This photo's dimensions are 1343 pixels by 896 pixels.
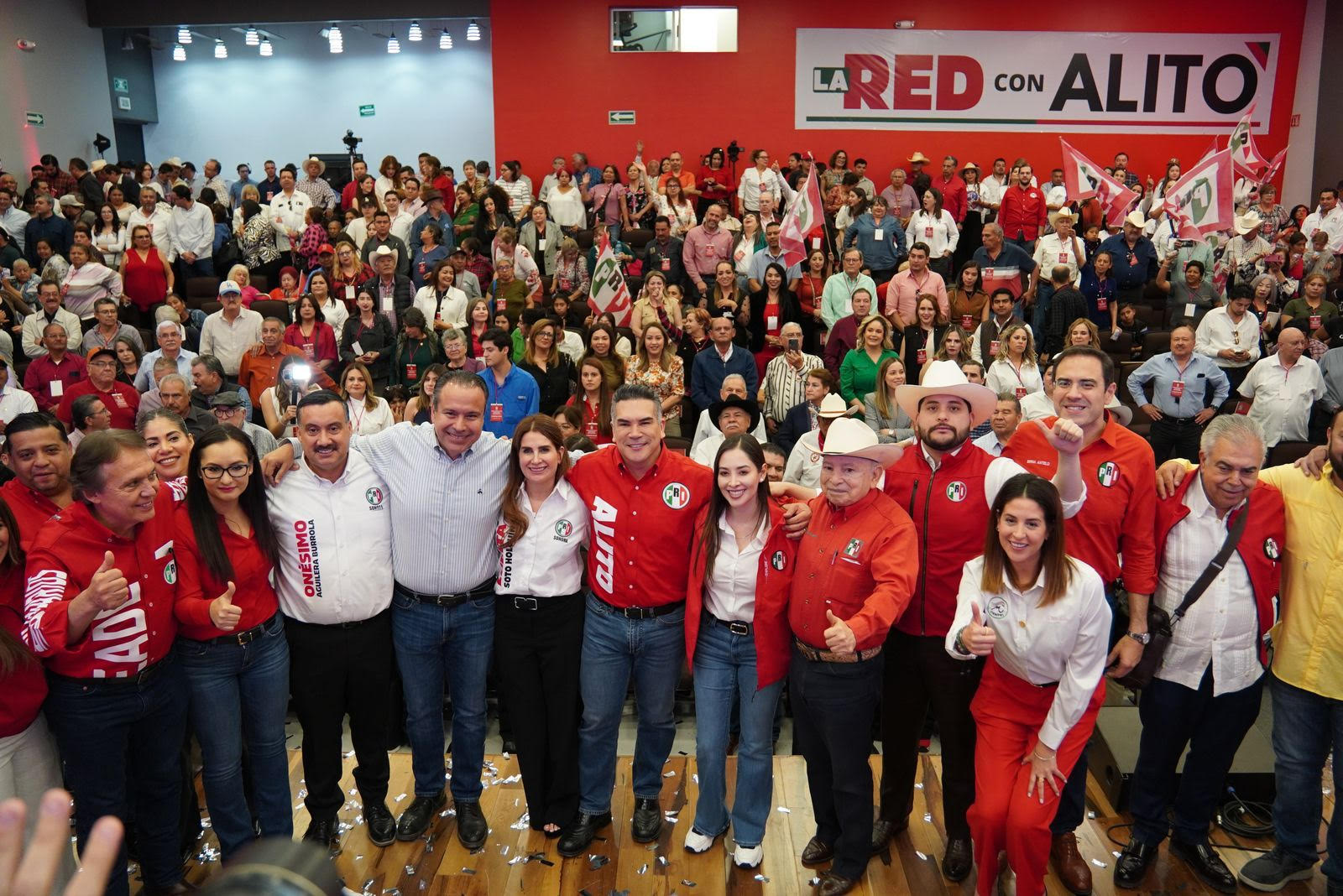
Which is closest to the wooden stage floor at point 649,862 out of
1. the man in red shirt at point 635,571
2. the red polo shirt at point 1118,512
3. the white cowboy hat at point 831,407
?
the man in red shirt at point 635,571

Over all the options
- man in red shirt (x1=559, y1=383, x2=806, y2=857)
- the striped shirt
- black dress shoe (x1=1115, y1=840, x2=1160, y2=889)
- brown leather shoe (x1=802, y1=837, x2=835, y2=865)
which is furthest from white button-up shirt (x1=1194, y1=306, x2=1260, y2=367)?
the striped shirt

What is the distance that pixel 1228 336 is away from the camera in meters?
9.18

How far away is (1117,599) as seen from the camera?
5.02m

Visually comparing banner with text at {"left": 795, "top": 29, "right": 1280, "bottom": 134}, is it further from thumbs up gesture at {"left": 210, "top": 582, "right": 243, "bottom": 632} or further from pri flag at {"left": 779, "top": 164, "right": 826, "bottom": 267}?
thumbs up gesture at {"left": 210, "top": 582, "right": 243, "bottom": 632}

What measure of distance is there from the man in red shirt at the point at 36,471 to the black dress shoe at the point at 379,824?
1.61 metres

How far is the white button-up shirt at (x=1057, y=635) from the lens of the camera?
9.78ft

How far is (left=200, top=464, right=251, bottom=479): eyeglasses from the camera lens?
10.6 ft

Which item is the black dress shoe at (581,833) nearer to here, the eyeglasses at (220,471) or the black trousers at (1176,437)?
the eyeglasses at (220,471)

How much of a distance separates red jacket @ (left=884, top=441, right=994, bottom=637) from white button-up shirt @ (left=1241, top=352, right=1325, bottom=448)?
5.73m

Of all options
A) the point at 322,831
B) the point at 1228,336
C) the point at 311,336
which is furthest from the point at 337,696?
the point at 1228,336

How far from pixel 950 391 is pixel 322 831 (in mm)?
→ 2904

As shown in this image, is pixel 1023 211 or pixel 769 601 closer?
pixel 769 601

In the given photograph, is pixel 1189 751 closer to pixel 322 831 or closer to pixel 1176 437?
pixel 322 831

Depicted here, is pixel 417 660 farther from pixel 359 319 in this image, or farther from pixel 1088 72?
pixel 1088 72
